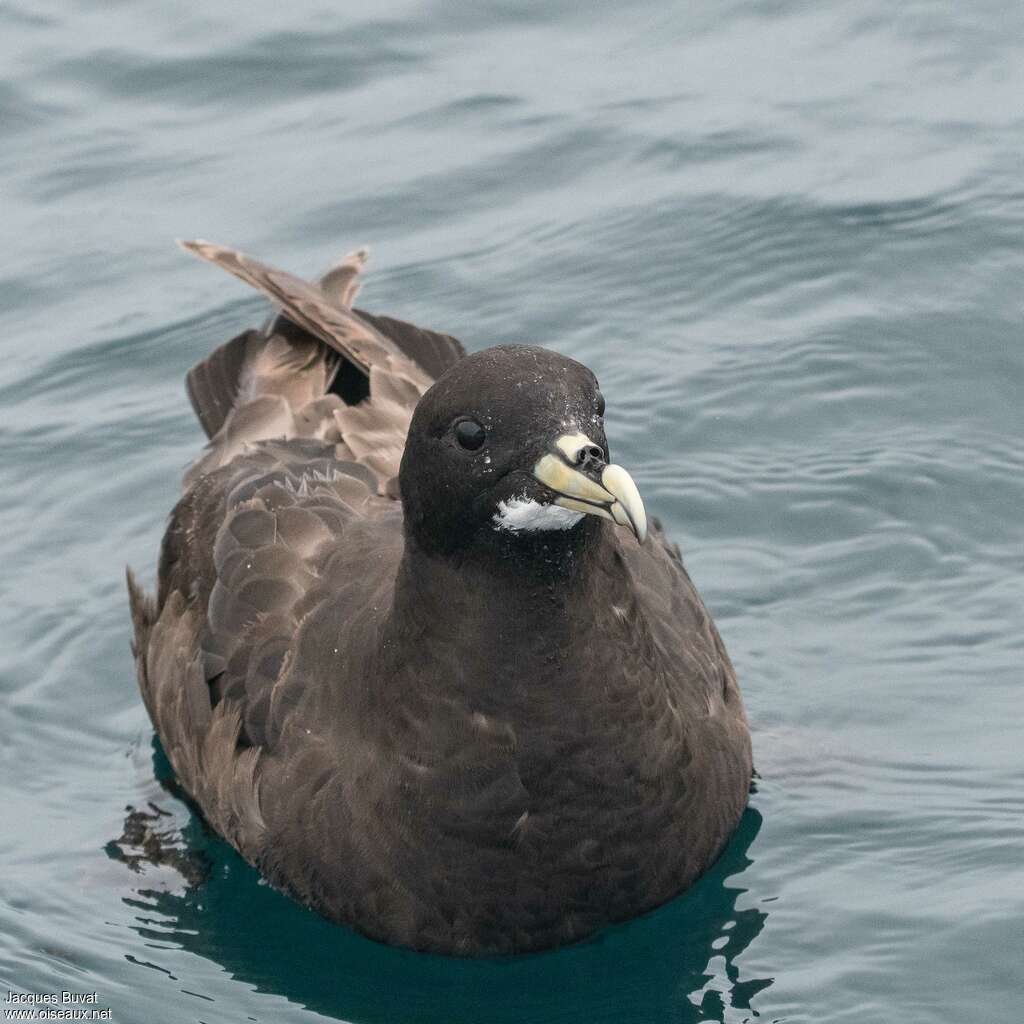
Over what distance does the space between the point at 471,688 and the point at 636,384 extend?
3.79 metres

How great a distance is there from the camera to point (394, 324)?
8.73 metres

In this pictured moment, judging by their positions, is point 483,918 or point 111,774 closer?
point 483,918

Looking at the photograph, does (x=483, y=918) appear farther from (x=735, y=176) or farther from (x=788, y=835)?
(x=735, y=176)

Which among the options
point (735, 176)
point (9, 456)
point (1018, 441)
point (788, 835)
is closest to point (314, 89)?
point (735, 176)

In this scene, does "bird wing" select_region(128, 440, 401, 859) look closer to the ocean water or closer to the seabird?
the seabird

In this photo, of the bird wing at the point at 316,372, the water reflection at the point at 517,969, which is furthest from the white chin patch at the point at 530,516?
the bird wing at the point at 316,372

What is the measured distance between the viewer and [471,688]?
6.29 metres

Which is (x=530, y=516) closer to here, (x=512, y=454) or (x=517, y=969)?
(x=512, y=454)

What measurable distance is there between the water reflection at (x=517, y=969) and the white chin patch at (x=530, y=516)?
1.38 m

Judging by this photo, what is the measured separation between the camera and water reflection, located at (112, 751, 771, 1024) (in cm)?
652

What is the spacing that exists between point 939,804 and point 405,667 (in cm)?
195

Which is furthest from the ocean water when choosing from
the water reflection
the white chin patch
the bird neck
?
the white chin patch

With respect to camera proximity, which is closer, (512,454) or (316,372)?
(512,454)

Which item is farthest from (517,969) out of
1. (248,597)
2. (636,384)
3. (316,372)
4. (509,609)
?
Result: (636,384)
